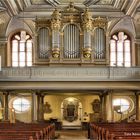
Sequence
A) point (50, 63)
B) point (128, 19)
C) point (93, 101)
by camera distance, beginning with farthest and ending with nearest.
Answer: point (93, 101) < point (128, 19) < point (50, 63)

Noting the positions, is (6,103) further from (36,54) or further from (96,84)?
(96,84)

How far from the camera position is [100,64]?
28703 mm

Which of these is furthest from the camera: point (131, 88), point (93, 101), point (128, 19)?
point (93, 101)

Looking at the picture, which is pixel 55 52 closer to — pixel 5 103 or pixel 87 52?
pixel 87 52

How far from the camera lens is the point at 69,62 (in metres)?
28.6

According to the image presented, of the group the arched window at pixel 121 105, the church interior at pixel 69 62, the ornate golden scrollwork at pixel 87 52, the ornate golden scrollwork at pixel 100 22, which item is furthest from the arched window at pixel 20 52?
the arched window at pixel 121 105

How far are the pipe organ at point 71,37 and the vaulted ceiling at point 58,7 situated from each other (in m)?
0.98

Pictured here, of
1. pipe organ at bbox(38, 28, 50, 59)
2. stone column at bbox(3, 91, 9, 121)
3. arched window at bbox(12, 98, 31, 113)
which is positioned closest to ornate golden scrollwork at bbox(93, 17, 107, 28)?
pipe organ at bbox(38, 28, 50, 59)

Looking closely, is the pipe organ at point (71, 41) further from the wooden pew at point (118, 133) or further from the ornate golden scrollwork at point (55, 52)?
the wooden pew at point (118, 133)

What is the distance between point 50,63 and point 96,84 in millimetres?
3880

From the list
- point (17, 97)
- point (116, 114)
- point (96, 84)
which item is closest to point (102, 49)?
point (96, 84)

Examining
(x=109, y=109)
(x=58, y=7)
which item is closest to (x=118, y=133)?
(x=109, y=109)

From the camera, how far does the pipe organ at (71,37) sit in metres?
28.6

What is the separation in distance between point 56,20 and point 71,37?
1.62m
